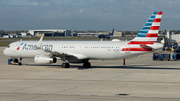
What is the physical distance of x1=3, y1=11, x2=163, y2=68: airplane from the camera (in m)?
32.2

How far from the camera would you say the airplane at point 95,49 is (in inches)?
1267

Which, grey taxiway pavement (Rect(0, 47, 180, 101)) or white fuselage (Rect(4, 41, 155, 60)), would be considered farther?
white fuselage (Rect(4, 41, 155, 60))

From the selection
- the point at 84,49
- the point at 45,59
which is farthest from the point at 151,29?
the point at 45,59

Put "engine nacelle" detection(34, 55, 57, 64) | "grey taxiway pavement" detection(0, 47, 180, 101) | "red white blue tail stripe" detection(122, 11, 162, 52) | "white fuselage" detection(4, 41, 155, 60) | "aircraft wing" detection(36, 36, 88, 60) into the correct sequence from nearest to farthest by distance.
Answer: "grey taxiway pavement" detection(0, 47, 180, 101) < "red white blue tail stripe" detection(122, 11, 162, 52) < "engine nacelle" detection(34, 55, 57, 64) < "aircraft wing" detection(36, 36, 88, 60) < "white fuselage" detection(4, 41, 155, 60)

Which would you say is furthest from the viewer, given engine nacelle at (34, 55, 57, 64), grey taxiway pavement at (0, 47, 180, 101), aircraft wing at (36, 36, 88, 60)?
aircraft wing at (36, 36, 88, 60)

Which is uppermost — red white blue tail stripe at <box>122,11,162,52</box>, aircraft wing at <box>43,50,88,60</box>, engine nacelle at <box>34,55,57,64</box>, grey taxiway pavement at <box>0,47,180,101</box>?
red white blue tail stripe at <box>122,11,162,52</box>

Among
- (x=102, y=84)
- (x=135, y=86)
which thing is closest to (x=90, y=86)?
(x=102, y=84)

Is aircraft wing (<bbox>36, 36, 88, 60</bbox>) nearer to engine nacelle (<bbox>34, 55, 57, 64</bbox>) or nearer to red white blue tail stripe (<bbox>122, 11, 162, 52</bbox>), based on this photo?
engine nacelle (<bbox>34, 55, 57, 64</bbox>)

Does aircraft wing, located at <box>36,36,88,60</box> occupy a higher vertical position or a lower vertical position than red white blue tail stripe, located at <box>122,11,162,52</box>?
lower

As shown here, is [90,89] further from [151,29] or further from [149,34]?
[151,29]

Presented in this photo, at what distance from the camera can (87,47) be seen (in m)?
34.3

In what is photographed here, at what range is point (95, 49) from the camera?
3388 cm

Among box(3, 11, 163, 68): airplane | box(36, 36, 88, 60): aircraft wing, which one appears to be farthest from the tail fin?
box(36, 36, 88, 60): aircraft wing

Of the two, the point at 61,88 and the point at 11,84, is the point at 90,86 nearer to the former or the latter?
the point at 61,88
